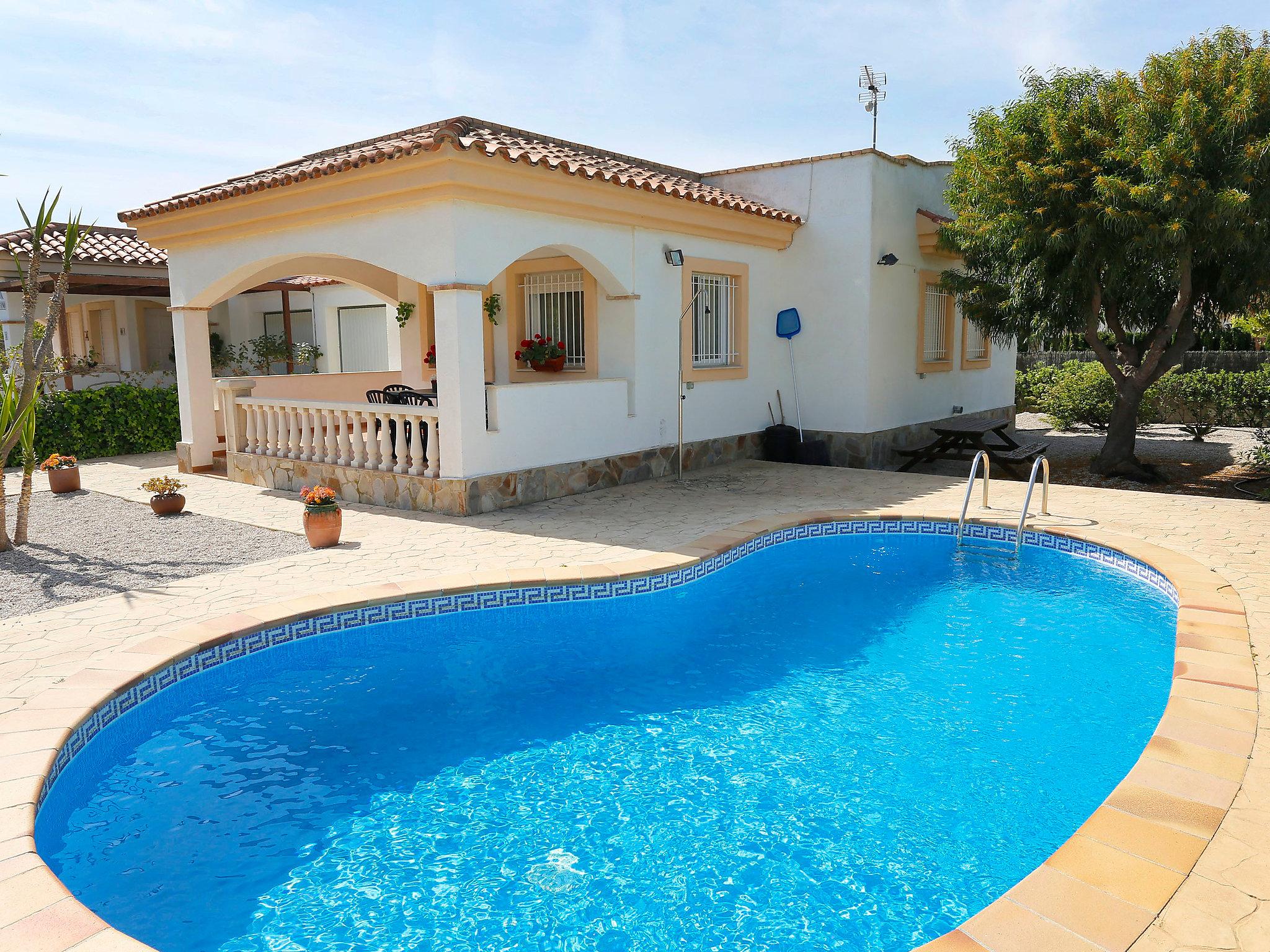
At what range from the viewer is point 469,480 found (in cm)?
991

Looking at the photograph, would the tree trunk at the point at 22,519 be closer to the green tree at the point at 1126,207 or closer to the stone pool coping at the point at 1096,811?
the stone pool coping at the point at 1096,811

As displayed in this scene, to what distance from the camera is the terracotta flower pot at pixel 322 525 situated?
27.7ft

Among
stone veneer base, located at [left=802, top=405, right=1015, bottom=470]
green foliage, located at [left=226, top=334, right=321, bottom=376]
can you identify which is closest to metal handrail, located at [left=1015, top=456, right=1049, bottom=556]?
stone veneer base, located at [left=802, top=405, right=1015, bottom=470]

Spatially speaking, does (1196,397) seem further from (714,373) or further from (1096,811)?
(1096,811)

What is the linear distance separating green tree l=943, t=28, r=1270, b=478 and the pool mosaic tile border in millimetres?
4671

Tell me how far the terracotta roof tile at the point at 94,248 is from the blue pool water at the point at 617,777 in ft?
45.8

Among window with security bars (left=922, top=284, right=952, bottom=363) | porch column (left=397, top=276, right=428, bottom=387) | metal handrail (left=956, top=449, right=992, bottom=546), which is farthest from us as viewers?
window with security bars (left=922, top=284, right=952, bottom=363)

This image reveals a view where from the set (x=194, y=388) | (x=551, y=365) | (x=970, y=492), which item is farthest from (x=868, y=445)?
(x=194, y=388)

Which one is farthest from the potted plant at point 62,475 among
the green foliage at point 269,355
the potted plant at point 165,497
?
the green foliage at point 269,355

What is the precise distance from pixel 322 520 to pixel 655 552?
3296 millimetres

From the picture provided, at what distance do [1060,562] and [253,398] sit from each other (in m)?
10.6

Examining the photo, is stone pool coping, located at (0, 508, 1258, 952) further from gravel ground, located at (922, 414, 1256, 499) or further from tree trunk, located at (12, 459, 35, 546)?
gravel ground, located at (922, 414, 1256, 499)

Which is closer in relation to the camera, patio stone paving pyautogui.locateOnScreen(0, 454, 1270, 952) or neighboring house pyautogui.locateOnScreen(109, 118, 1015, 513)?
patio stone paving pyautogui.locateOnScreen(0, 454, 1270, 952)

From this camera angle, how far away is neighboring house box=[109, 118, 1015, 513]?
9773 mm
